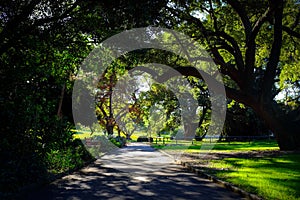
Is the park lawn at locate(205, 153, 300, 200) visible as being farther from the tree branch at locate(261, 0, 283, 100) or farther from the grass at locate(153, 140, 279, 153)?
the grass at locate(153, 140, 279, 153)

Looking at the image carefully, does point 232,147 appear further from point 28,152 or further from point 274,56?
point 28,152

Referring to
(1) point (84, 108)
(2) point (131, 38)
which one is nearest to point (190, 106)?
(1) point (84, 108)

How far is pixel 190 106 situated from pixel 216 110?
5786mm

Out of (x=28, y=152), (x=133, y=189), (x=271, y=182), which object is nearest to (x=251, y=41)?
(x=271, y=182)

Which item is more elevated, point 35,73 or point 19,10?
point 19,10

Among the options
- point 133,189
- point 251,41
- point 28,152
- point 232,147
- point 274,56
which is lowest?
point 133,189

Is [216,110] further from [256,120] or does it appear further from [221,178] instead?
[221,178]

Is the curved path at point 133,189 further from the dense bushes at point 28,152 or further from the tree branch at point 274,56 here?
the tree branch at point 274,56

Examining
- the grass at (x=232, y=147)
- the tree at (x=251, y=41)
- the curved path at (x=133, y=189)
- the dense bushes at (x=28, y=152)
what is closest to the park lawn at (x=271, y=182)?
the curved path at (x=133, y=189)

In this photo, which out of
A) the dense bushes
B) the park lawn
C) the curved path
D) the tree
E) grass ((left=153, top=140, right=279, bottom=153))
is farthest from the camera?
grass ((left=153, top=140, right=279, bottom=153))

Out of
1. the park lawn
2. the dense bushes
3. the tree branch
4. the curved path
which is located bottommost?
the curved path

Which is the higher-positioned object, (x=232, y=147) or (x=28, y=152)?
(x=28, y=152)

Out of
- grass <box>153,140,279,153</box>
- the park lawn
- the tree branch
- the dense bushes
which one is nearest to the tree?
the tree branch

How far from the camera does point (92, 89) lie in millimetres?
27141
